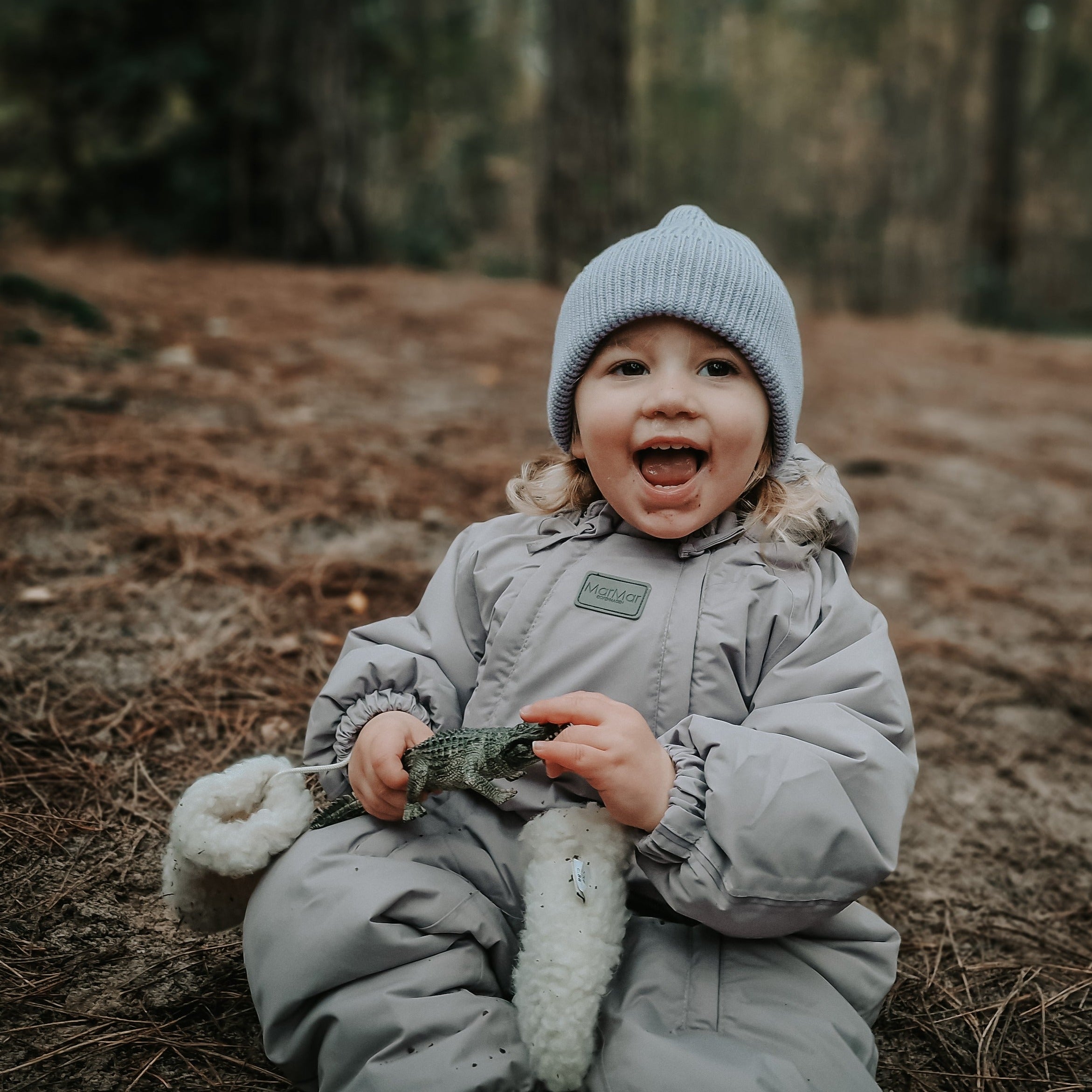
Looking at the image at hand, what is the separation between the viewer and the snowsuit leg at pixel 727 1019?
1.24 m

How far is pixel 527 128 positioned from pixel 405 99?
14.4m

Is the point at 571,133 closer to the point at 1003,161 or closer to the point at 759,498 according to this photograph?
the point at 759,498

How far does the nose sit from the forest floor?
1.15m

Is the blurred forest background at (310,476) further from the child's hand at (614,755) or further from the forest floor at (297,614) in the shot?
the child's hand at (614,755)

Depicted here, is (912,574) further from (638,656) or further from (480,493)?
(638,656)

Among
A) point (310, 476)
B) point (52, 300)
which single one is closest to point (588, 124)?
point (52, 300)

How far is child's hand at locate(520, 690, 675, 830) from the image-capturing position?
1.35 meters

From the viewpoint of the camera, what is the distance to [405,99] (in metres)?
10.2

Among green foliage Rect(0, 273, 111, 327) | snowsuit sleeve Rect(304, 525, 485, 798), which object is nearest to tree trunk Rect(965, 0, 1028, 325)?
green foliage Rect(0, 273, 111, 327)

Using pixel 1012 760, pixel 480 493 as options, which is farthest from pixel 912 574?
pixel 480 493

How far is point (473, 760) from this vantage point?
1.43 meters

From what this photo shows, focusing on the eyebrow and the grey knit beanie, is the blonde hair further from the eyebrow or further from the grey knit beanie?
the eyebrow

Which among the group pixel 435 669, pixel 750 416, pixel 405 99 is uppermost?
pixel 405 99

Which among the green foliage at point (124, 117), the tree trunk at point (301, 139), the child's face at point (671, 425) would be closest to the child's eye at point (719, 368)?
the child's face at point (671, 425)
